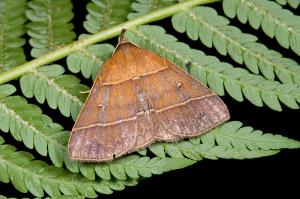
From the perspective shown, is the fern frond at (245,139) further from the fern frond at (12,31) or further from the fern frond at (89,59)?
the fern frond at (12,31)

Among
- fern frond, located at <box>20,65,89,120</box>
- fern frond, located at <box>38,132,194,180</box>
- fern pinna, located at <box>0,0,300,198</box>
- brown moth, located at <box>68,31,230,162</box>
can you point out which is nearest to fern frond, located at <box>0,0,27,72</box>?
fern pinna, located at <box>0,0,300,198</box>

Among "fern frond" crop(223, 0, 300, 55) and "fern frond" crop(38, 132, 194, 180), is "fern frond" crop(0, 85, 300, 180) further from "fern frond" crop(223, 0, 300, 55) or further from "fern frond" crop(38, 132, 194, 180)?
"fern frond" crop(223, 0, 300, 55)

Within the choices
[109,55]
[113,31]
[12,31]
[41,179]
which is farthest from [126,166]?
[12,31]

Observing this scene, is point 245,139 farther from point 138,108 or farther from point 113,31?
point 113,31

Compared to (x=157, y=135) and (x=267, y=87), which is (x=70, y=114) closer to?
(x=157, y=135)

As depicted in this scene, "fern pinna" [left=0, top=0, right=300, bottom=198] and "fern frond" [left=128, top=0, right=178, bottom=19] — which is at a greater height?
"fern frond" [left=128, top=0, right=178, bottom=19]

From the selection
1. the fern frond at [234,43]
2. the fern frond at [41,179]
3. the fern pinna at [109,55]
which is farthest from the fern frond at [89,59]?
the fern frond at [41,179]
